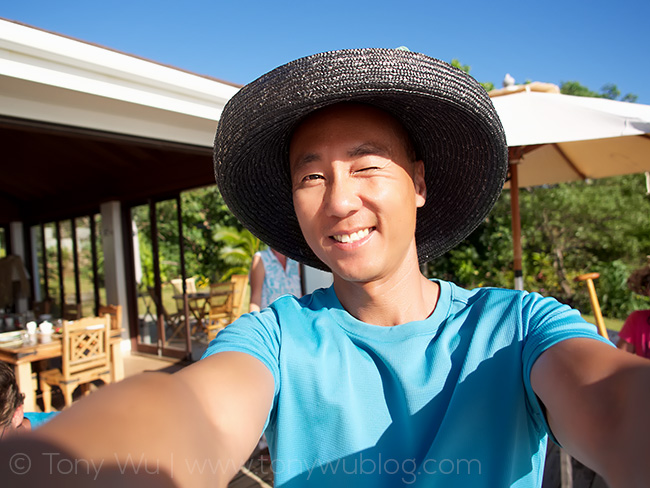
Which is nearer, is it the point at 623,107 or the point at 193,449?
the point at 193,449

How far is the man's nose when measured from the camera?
1.07 meters

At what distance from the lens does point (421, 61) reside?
1075mm

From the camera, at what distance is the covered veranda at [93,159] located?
10.8 ft

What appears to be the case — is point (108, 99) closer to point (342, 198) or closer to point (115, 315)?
point (342, 198)

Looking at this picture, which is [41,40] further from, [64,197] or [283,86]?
[64,197]

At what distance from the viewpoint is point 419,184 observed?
4.48 ft

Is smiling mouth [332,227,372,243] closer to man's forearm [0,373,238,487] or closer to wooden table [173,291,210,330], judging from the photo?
man's forearm [0,373,238,487]

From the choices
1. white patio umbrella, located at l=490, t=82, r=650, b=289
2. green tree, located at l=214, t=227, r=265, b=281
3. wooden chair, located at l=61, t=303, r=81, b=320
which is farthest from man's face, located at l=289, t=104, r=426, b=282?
green tree, located at l=214, t=227, r=265, b=281

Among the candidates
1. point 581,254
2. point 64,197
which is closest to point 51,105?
point 64,197

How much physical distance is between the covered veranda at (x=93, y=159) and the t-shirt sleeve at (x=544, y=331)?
3552 millimetres

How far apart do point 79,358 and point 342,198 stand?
17.3 ft

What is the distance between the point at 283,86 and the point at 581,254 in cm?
1083

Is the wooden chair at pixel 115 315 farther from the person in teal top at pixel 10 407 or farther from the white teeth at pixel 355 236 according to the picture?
the white teeth at pixel 355 236
